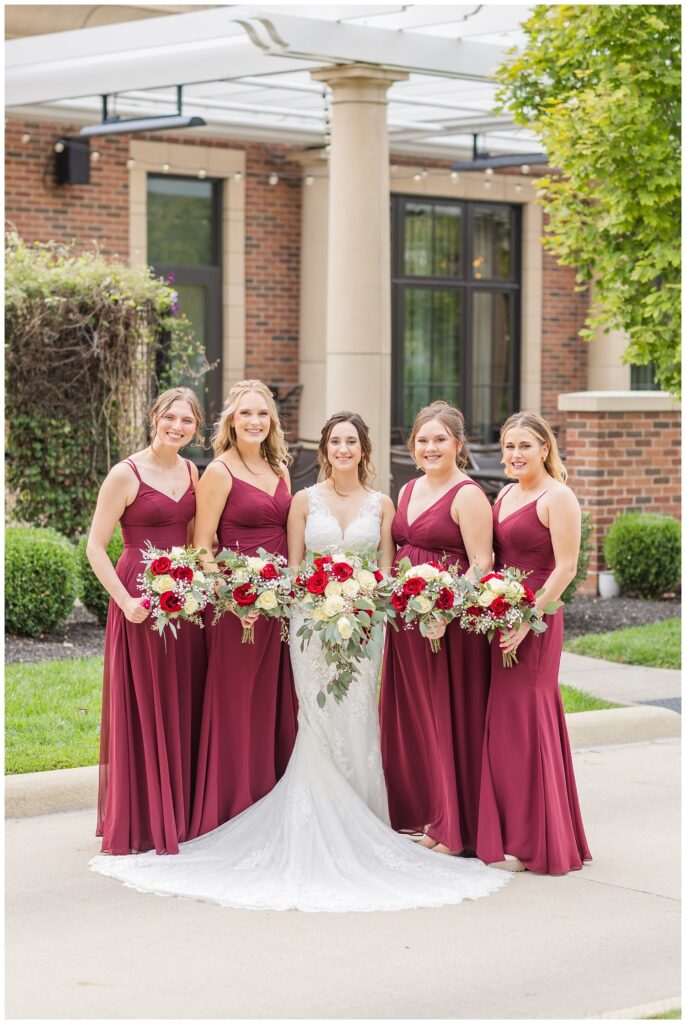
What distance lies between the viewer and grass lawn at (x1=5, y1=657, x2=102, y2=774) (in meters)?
7.34

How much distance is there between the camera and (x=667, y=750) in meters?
8.51

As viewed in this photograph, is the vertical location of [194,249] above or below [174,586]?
above

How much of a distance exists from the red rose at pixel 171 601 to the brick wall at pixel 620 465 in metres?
7.76

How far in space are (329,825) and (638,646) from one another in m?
5.18

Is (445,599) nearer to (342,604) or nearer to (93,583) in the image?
(342,604)

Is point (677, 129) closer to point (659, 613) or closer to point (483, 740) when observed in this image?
point (659, 613)

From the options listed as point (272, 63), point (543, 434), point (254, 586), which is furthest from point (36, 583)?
A: point (272, 63)

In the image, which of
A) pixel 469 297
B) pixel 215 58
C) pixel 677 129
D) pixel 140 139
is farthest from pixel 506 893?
pixel 469 297

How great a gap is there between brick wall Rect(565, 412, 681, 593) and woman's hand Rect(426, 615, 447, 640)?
23.9ft

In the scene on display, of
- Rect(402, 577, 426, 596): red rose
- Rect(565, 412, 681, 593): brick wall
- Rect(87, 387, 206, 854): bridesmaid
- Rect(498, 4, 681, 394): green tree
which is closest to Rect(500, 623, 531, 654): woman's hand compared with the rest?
Rect(402, 577, 426, 596): red rose

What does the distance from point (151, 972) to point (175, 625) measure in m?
1.71

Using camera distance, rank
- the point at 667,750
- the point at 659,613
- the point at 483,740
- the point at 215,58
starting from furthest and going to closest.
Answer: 1. the point at 215,58
2. the point at 659,613
3. the point at 667,750
4. the point at 483,740

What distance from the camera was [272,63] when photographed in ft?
42.3

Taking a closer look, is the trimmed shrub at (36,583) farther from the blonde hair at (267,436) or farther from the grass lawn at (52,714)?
the blonde hair at (267,436)
